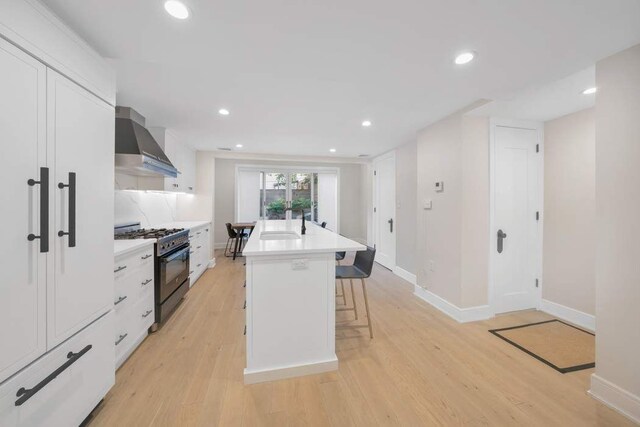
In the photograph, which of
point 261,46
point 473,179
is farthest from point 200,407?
point 473,179

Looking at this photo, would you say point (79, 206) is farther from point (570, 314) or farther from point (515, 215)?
point (570, 314)

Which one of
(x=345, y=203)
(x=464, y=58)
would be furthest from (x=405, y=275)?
(x=464, y=58)

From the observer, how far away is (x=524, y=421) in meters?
1.41

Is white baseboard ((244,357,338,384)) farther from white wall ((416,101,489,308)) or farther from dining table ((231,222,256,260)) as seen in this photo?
dining table ((231,222,256,260))

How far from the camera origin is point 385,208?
4.84 m

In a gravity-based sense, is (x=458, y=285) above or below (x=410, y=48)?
below

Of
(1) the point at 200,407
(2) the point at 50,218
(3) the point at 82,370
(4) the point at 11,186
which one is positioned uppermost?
(4) the point at 11,186

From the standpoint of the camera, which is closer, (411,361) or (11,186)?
(11,186)

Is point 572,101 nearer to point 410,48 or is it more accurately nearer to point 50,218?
point 410,48

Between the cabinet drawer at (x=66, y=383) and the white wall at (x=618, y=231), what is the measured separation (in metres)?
3.11

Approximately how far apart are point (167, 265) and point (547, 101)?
4097 millimetres

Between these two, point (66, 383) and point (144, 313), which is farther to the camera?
point (144, 313)

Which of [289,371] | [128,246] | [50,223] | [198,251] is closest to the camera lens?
[50,223]

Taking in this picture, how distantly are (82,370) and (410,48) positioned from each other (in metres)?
2.70
